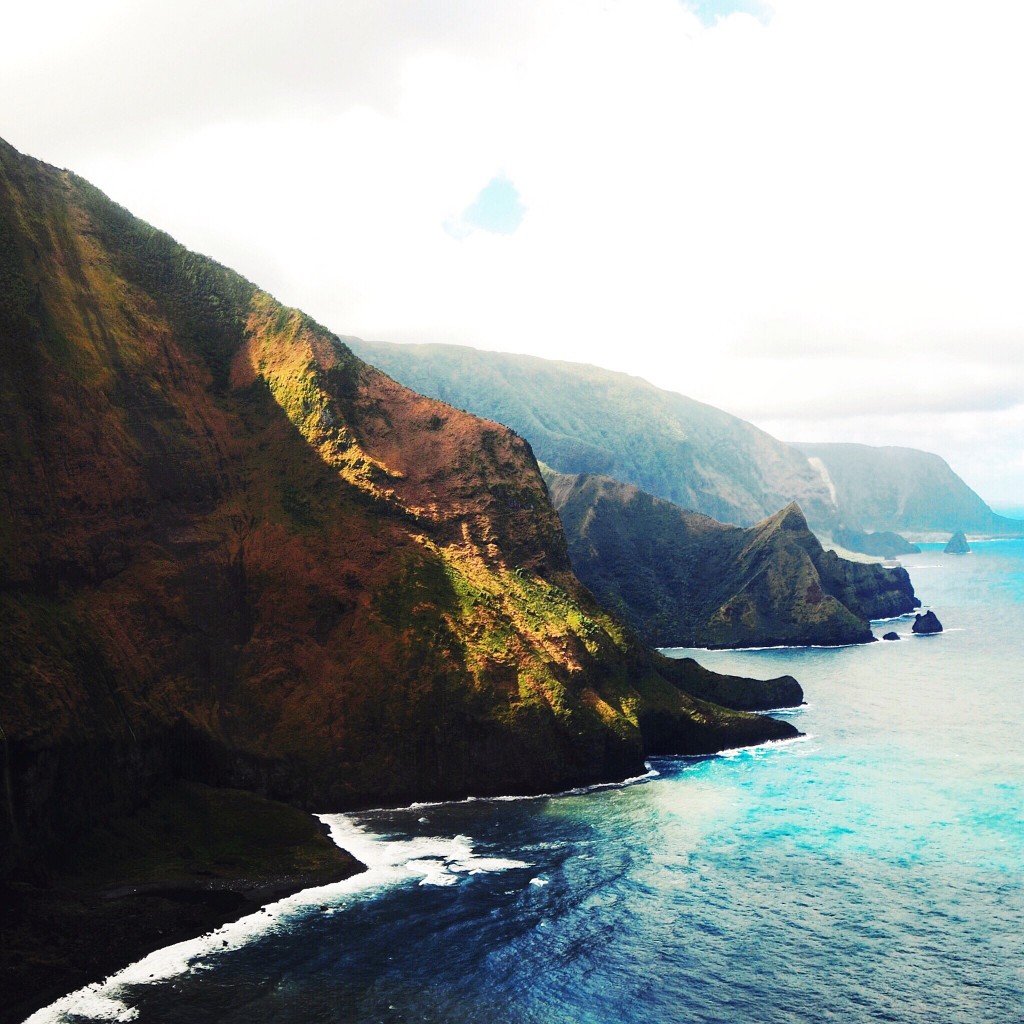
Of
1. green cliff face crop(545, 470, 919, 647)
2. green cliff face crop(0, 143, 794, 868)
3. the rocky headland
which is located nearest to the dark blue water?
the rocky headland

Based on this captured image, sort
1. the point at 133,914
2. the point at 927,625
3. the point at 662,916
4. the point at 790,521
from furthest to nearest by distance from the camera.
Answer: the point at 790,521, the point at 927,625, the point at 662,916, the point at 133,914

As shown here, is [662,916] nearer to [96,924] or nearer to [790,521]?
[96,924]

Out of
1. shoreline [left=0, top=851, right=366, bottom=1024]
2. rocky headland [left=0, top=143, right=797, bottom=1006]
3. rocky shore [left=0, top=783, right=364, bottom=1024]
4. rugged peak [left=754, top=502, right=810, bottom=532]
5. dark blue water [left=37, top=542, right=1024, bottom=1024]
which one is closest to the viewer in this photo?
dark blue water [left=37, top=542, right=1024, bottom=1024]

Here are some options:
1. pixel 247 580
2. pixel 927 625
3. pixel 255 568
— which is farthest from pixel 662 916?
pixel 927 625

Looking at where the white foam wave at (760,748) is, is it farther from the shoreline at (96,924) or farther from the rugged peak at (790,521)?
the rugged peak at (790,521)

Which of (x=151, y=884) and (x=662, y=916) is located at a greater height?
(x=151, y=884)

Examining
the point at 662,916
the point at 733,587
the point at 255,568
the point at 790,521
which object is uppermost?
the point at 790,521

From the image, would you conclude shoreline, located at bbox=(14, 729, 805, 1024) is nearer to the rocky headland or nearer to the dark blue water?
the rocky headland
